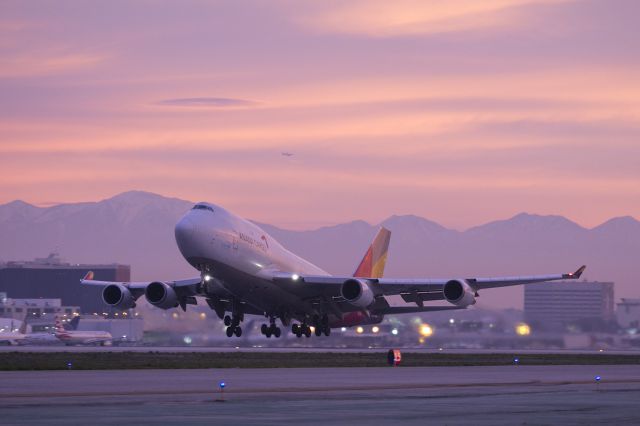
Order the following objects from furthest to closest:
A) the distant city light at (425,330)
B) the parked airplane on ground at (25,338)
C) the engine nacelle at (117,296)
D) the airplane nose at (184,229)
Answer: the parked airplane on ground at (25,338)
the distant city light at (425,330)
the engine nacelle at (117,296)
the airplane nose at (184,229)

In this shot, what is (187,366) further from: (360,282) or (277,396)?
(277,396)

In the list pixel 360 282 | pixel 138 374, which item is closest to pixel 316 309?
pixel 360 282

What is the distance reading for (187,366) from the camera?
198 feet

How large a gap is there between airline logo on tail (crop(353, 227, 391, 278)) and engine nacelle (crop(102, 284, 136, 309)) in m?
17.1

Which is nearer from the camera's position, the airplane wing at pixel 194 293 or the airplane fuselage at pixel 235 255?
the airplane fuselage at pixel 235 255

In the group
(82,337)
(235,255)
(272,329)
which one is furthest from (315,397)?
(82,337)

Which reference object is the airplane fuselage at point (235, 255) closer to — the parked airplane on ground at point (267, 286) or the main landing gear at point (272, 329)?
the parked airplane on ground at point (267, 286)

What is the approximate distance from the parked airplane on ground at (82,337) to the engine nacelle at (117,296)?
4565cm

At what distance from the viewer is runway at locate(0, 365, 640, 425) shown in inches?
1109

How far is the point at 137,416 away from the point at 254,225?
126 ft

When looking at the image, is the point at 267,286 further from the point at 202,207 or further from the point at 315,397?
the point at 315,397

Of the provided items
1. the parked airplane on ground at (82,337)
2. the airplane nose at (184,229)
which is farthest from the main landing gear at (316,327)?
the parked airplane on ground at (82,337)

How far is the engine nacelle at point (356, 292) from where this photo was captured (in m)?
67.9

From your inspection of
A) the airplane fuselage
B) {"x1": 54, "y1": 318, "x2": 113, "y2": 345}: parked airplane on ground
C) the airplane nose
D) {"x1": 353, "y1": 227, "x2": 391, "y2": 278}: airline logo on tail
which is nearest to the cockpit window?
the airplane fuselage
